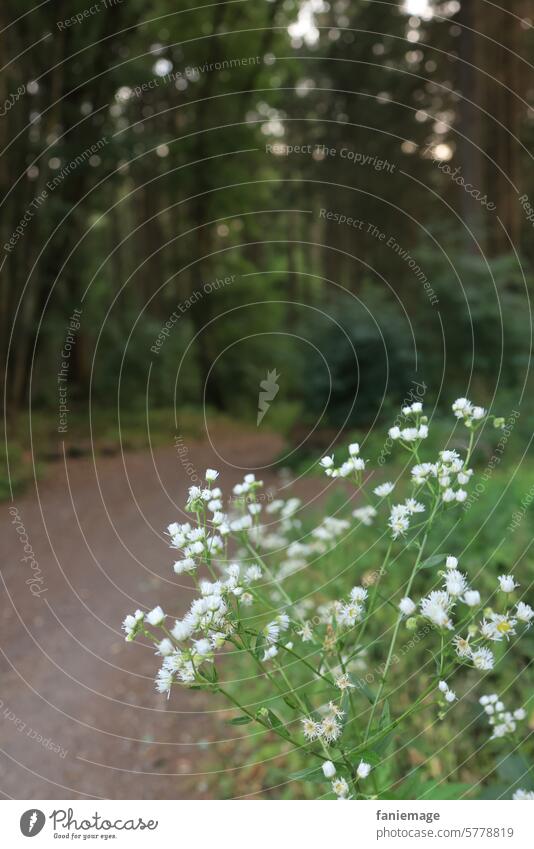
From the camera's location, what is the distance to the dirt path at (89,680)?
3.08 m

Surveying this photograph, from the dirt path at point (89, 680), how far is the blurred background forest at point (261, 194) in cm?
152

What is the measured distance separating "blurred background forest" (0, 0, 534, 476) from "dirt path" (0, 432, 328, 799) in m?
1.52

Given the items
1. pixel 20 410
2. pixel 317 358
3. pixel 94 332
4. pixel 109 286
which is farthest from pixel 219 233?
pixel 20 410

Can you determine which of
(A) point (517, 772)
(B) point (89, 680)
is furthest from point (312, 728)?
(B) point (89, 680)

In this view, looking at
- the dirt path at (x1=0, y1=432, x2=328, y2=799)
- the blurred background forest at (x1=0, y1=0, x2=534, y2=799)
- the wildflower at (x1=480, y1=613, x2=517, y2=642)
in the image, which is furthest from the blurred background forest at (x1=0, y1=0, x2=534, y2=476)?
the wildflower at (x1=480, y1=613, x2=517, y2=642)

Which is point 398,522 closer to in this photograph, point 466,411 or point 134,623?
point 466,411

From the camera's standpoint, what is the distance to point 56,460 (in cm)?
903

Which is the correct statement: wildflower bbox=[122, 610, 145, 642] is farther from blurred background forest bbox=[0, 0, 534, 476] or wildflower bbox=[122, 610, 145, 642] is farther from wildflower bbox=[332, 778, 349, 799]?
blurred background forest bbox=[0, 0, 534, 476]

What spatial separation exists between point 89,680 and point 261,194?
12929 mm

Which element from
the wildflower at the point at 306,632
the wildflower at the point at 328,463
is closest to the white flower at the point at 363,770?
the wildflower at the point at 306,632

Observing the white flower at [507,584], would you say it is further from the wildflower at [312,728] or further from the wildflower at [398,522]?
the wildflower at [312,728]

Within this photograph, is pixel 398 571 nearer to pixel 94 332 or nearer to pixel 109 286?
pixel 94 332
